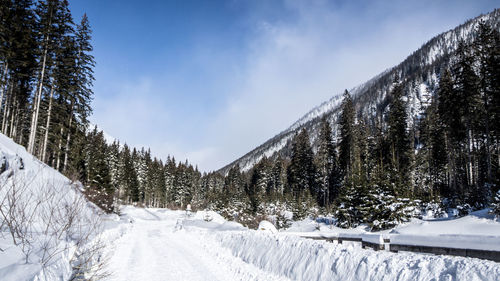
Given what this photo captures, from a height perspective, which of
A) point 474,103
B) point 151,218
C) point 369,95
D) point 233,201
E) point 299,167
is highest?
point 369,95

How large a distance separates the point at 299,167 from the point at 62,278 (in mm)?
60896

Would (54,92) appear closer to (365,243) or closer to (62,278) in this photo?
(62,278)

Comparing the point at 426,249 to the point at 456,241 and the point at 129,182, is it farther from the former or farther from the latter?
the point at 129,182

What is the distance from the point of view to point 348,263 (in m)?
6.62

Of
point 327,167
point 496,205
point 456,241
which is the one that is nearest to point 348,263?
point 456,241

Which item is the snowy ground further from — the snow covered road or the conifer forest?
the conifer forest

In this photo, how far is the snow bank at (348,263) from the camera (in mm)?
4566

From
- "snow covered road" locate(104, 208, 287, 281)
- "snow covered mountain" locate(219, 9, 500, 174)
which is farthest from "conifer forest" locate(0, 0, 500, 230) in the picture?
"snow covered mountain" locate(219, 9, 500, 174)

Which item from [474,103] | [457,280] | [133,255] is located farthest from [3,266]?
[474,103]

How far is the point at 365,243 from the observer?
10.7 meters

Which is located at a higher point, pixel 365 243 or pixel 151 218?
pixel 365 243

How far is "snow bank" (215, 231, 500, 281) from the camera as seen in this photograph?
4566 millimetres

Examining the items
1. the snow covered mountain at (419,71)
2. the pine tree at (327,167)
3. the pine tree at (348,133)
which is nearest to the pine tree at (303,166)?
the pine tree at (327,167)

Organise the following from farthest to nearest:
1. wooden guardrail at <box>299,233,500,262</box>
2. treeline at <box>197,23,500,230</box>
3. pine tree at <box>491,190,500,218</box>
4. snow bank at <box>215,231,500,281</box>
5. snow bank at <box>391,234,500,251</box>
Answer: treeline at <box>197,23,500,230</box> → pine tree at <box>491,190,500,218</box> → wooden guardrail at <box>299,233,500,262</box> → snow bank at <box>391,234,500,251</box> → snow bank at <box>215,231,500,281</box>
